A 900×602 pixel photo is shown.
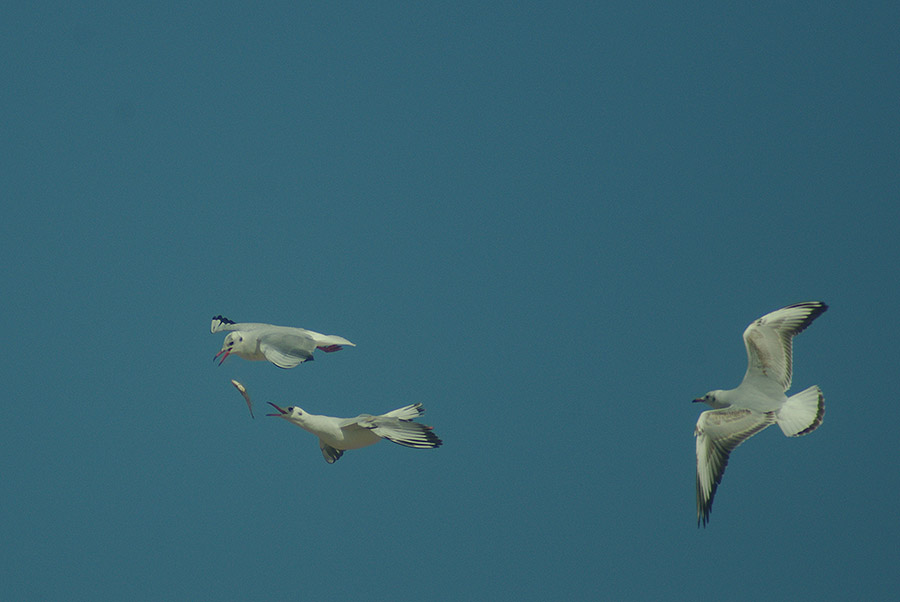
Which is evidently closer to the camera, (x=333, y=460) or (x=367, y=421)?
(x=367, y=421)

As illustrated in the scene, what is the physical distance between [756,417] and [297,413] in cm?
374

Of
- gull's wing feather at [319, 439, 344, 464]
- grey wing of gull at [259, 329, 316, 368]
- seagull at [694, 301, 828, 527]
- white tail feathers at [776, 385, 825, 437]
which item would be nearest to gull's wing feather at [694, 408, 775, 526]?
seagull at [694, 301, 828, 527]

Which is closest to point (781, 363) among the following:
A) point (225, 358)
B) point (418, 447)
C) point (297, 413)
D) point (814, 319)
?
point (814, 319)

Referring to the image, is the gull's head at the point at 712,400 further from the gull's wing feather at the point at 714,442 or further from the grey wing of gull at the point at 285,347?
the grey wing of gull at the point at 285,347

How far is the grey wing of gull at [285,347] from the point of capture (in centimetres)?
898

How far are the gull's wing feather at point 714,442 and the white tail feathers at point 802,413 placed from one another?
11.3 inches

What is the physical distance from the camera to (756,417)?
9.05m

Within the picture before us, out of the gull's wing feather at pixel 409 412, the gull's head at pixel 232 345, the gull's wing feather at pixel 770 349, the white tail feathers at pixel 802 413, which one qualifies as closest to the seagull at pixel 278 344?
the gull's head at pixel 232 345

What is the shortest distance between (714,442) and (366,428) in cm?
289

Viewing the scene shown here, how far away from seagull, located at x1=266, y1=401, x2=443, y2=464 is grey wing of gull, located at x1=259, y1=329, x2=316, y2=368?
507 mm

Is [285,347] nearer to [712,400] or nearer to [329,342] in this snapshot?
[329,342]

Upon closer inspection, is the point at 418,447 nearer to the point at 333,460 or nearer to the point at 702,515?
the point at 333,460

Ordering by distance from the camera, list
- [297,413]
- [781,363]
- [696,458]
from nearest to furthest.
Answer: [297,413] < [696,458] < [781,363]

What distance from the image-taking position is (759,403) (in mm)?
9305
